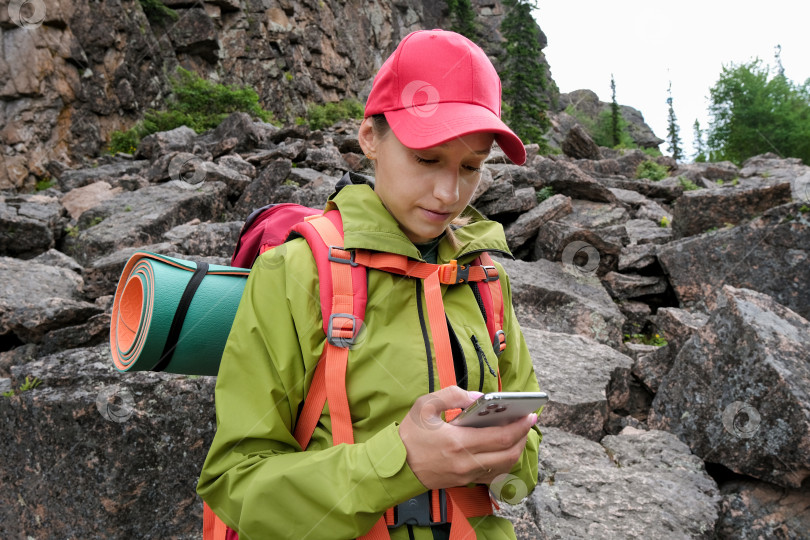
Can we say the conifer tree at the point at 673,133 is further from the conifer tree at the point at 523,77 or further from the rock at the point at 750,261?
the rock at the point at 750,261

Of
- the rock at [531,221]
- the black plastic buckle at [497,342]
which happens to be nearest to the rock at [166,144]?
the rock at [531,221]

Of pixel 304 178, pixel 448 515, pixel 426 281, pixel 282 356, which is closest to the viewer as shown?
pixel 282 356

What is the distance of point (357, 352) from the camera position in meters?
1.63

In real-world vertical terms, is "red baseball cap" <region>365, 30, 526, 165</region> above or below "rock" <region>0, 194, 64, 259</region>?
above

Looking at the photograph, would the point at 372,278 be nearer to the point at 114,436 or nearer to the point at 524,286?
the point at 114,436

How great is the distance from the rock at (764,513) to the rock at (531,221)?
5959 mm

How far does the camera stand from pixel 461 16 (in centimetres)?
5069

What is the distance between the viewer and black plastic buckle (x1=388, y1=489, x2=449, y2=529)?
5.44 feet

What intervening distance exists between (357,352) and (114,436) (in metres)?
2.30

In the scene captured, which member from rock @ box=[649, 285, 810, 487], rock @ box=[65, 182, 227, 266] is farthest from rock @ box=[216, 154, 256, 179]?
rock @ box=[649, 285, 810, 487]

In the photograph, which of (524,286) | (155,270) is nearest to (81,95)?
(524,286)

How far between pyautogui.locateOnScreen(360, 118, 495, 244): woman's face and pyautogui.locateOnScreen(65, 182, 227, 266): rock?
25.4ft

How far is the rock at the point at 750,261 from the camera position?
6.71m

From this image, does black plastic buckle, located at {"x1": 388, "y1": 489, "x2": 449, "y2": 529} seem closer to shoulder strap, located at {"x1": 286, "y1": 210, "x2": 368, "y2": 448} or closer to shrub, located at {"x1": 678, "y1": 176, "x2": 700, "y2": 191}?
shoulder strap, located at {"x1": 286, "y1": 210, "x2": 368, "y2": 448}
